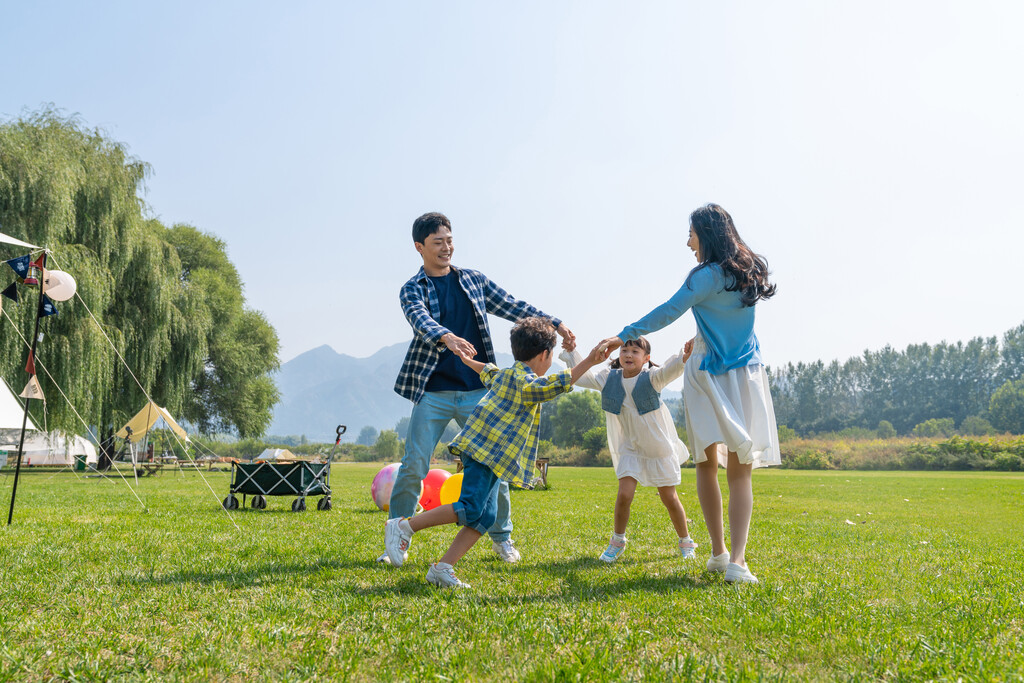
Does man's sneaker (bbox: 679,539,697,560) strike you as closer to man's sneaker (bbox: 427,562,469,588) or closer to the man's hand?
man's sneaker (bbox: 427,562,469,588)

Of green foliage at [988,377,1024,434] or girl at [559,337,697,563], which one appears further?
green foliage at [988,377,1024,434]

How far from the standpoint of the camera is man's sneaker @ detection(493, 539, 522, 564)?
4465 millimetres

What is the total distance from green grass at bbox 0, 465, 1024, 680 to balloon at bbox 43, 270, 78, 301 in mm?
2665

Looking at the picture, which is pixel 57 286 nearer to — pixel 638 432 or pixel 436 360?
pixel 436 360

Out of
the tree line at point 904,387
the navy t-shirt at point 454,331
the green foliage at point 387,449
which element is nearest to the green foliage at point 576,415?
the green foliage at point 387,449

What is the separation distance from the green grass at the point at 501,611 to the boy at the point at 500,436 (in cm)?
32

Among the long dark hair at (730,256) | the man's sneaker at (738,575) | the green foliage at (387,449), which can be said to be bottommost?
the green foliage at (387,449)

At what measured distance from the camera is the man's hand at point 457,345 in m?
4.01

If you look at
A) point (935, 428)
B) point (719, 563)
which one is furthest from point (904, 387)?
point (719, 563)

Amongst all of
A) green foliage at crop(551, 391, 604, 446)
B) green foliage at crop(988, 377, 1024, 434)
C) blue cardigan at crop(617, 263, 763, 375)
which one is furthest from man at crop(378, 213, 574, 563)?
green foliage at crop(988, 377, 1024, 434)

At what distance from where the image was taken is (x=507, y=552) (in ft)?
14.8

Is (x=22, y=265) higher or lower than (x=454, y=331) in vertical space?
higher

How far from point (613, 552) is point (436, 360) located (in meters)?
1.76

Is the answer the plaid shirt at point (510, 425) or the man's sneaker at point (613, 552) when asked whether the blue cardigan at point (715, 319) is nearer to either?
the plaid shirt at point (510, 425)
